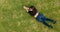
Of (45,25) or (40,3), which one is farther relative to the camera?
(40,3)

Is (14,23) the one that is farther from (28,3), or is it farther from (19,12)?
(28,3)

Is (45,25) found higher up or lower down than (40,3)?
lower down

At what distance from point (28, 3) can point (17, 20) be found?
1.33ft

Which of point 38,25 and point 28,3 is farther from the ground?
point 28,3

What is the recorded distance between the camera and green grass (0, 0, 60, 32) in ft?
11.5

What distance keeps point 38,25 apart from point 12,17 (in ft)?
1.56

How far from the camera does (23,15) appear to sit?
143 inches

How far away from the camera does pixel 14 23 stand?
3535mm

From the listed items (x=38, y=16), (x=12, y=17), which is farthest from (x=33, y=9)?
(x=12, y=17)

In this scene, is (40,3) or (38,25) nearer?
Answer: (38,25)

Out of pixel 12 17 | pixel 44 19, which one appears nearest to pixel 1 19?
pixel 12 17

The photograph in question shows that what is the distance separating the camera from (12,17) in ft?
11.8

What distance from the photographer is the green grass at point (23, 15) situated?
351 centimetres

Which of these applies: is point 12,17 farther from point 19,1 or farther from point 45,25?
point 45,25
